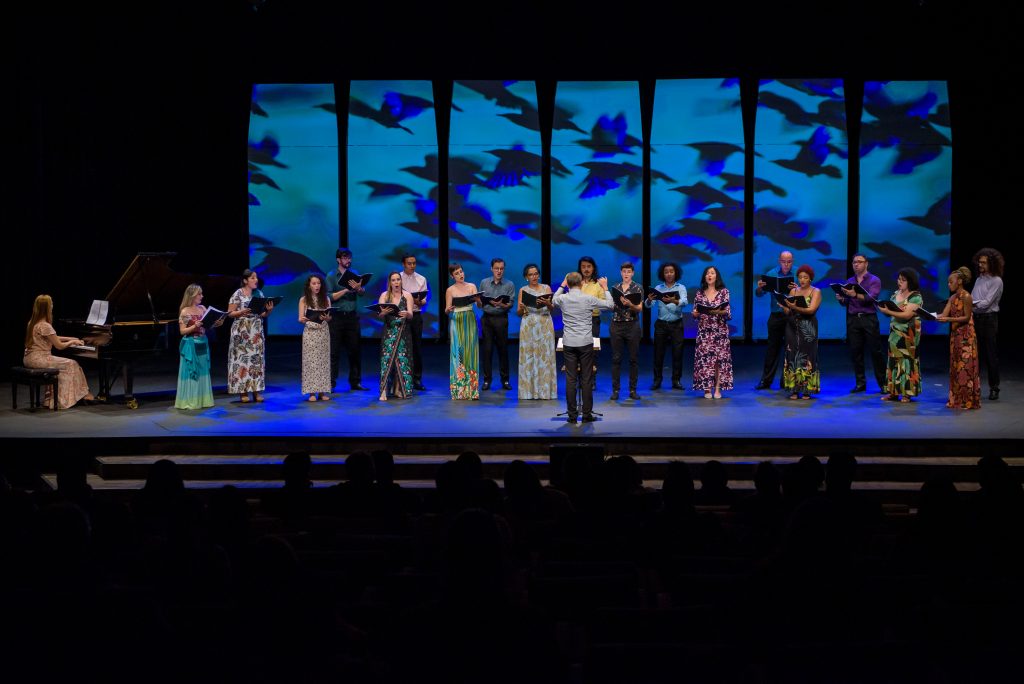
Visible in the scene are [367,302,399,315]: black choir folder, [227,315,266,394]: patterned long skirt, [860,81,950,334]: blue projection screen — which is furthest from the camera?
[860,81,950,334]: blue projection screen

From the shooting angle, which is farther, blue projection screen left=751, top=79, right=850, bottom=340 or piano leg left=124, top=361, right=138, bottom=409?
blue projection screen left=751, top=79, right=850, bottom=340

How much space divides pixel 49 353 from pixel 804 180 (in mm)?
11536

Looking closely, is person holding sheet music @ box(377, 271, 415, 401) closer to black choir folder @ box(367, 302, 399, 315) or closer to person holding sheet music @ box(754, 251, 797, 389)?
black choir folder @ box(367, 302, 399, 315)

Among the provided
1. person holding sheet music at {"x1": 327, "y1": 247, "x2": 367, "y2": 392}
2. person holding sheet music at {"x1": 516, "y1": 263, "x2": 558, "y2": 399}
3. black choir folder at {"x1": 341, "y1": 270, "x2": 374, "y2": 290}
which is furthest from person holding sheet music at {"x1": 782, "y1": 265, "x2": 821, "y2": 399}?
person holding sheet music at {"x1": 327, "y1": 247, "x2": 367, "y2": 392}

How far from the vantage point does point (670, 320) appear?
38.7 ft

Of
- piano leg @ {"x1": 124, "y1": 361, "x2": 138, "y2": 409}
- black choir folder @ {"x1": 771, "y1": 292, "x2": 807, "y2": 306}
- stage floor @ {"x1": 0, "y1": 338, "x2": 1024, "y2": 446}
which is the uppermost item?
black choir folder @ {"x1": 771, "y1": 292, "x2": 807, "y2": 306}

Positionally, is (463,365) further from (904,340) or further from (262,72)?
(262,72)

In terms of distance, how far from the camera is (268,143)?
17188 millimetres

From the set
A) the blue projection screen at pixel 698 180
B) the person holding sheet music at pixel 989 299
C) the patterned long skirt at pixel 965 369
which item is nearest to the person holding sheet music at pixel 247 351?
the patterned long skirt at pixel 965 369

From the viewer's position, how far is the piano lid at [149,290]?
10.4 metres

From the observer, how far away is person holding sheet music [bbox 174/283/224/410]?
34.2 feet

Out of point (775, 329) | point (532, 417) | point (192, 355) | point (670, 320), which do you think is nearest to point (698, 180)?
point (775, 329)

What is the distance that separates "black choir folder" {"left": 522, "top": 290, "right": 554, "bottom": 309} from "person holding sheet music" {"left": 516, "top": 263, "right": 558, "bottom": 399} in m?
0.32
